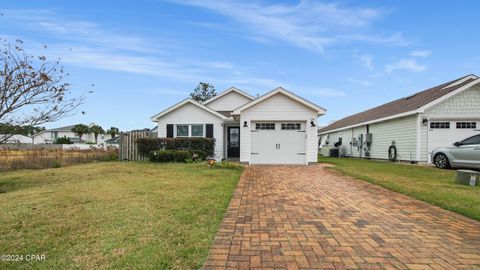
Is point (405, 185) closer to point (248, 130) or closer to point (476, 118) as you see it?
point (248, 130)

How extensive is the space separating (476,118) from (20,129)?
63.7ft

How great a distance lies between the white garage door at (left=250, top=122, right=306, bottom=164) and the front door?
4.00 m

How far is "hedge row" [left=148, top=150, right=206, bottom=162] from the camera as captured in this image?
14984 millimetres

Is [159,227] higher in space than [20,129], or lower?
lower

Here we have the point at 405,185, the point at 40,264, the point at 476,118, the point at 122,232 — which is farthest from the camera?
the point at 476,118

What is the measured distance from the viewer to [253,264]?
2.91m

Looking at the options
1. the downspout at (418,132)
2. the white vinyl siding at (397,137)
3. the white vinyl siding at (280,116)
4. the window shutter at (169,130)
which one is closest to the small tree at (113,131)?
the window shutter at (169,130)

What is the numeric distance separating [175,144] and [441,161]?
13202 millimetres

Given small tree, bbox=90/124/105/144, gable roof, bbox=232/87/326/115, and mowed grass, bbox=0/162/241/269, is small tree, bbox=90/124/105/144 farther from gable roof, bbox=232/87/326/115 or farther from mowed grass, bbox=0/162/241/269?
mowed grass, bbox=0/162/241/269

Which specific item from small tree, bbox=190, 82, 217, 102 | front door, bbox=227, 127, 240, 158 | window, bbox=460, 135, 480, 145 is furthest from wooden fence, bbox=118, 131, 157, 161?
small tree, bbox=190, 82, 217, 102

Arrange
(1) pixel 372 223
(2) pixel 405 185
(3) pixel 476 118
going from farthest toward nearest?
(3) pixel 476 118, (2) pixel 405 185, (1) pixel 372 223

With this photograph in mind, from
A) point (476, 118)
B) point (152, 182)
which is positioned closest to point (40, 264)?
point (152, 182)

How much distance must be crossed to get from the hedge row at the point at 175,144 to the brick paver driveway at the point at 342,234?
32.8 feet

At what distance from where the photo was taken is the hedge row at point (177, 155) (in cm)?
1498
